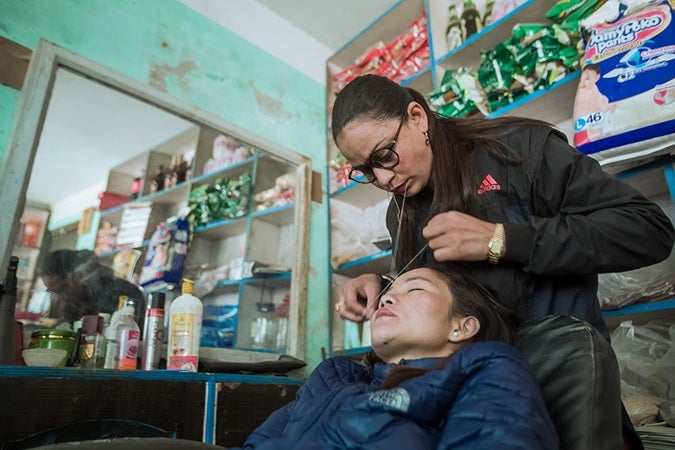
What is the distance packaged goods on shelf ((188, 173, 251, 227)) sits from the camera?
264 cm

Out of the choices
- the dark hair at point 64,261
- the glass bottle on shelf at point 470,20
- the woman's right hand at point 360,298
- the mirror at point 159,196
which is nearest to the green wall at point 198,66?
the mirror at point 159,196

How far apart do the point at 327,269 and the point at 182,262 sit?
989mm

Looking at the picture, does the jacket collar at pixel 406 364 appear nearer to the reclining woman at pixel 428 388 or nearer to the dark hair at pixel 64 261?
the reclining woman at pixel 428 388

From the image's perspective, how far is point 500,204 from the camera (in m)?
1.23

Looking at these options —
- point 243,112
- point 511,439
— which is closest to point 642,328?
point 511,439

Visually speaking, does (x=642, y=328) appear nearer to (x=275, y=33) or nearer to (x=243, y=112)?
(x=243, y=112)

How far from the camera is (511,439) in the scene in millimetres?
688

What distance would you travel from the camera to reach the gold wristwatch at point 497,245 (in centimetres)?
106

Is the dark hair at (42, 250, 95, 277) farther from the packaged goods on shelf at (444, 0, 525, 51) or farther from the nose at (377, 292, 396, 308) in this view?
the packaged goods on shelf at (444, 0, 525, 51)

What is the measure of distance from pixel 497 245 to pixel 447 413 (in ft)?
1.32

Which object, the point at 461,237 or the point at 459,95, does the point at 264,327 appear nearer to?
the point at 459,95

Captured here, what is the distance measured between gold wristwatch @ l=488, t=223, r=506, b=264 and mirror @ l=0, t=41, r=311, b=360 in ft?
5.68

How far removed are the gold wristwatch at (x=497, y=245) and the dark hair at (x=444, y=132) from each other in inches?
8.0

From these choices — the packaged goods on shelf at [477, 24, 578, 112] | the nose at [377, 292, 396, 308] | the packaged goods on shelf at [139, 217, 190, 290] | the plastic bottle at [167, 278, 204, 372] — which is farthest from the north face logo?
the packaged goods on shelf at [139, 217, 190, 290]
